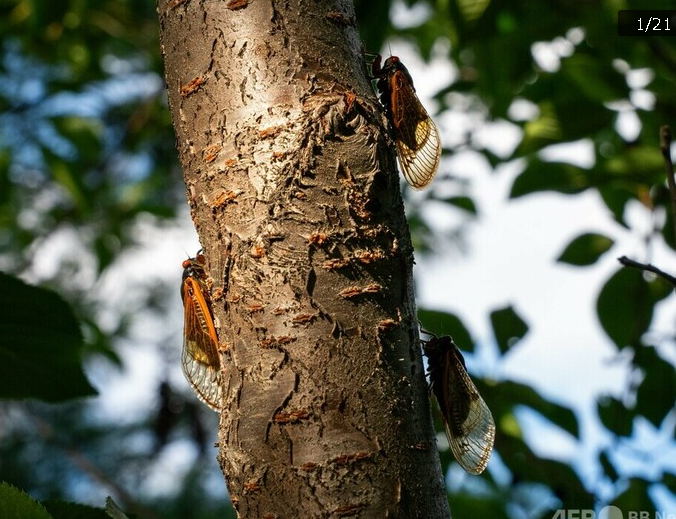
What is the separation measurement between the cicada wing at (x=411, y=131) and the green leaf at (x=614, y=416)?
0.74 meters

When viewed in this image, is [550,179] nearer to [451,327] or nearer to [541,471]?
[451,327]

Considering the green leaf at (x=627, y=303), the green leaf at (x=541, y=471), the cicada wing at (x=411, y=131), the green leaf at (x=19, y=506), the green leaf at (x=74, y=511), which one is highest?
the cicada wing at (x=411, y=131)

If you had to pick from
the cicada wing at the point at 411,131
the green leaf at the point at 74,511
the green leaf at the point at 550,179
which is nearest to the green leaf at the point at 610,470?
the green leaf at the point at 550,179

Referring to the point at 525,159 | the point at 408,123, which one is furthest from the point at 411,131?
the point at 525,159

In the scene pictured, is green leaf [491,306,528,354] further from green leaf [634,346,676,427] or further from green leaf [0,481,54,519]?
green leaf [0,481,54,519]

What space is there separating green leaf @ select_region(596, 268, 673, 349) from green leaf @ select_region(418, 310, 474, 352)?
382 millimetres

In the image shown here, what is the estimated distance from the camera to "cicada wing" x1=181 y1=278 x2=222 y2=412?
84 cm

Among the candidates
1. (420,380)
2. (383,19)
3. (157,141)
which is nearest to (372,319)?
(420,380)

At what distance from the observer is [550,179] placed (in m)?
1.71

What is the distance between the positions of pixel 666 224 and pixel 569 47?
551 millimetres

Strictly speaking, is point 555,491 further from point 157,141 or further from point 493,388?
point 157,141

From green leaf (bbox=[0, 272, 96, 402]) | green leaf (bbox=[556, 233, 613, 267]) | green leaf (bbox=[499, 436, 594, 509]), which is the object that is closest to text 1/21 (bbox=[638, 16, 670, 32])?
green leaf (bbox=[556, 233, 613, 267])

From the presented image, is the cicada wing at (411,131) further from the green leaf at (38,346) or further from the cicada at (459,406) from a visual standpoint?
the green leaf at (38,346)

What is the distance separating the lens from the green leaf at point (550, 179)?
5.55 ft
